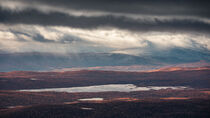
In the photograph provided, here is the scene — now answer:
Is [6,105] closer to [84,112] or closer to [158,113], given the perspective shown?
[84,112]

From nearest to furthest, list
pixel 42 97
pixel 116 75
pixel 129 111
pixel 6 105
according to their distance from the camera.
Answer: pixel 129 111, pixel 6 105, pixel 42 97, pixel 116 75

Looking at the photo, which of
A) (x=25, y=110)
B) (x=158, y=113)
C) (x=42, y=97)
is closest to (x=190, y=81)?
(x=42, y=97)

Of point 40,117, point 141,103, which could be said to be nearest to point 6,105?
point 40,117

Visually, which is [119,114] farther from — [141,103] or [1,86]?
[1,86]

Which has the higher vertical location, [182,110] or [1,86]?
[1,86]

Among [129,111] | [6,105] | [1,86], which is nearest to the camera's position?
[129,111]

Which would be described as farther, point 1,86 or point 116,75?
point 116,75
